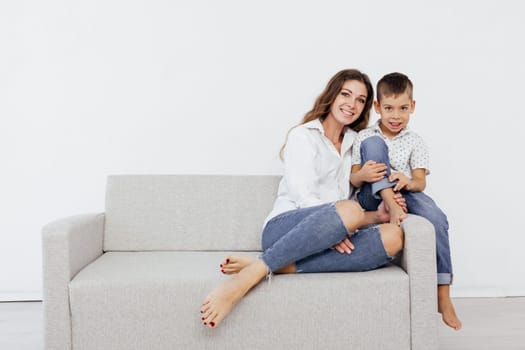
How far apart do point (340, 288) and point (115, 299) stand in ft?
2.43

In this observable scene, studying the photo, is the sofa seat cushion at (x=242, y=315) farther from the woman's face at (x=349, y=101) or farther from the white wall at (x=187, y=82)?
the white wall at (x=187, y=82)

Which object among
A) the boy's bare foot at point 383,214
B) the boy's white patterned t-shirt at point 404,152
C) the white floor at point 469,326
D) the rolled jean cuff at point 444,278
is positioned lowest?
the white floor at point 469,326

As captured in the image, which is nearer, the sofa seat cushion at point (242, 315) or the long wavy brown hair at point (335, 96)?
the sofa seat cushion at point (242, 315)

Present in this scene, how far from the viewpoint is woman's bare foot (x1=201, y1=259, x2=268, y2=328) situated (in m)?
1.66

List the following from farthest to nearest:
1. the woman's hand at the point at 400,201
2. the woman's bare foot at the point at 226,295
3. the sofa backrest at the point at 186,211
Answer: the sofa backrest at the point at 186,211 → the woman's hand at the point at 400,201 → the woman's bare foot at the point at 226,295

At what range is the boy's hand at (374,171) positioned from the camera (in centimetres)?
196

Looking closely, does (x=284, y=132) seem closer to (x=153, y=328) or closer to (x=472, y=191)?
(x=472, y=191)

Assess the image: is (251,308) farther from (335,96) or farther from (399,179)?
(335,96)

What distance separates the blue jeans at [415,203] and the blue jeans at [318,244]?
0.21m

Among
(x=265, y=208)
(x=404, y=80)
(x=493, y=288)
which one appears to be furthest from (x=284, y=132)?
(x=493, y=288)

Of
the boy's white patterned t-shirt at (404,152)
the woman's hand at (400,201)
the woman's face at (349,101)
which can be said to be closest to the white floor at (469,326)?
the woman's hand at (400,201)

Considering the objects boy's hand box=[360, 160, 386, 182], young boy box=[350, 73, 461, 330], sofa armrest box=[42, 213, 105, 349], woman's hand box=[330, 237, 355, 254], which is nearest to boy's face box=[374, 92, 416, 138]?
young boy box=[350, 73, 461, 330]

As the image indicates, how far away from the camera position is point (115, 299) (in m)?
1.75

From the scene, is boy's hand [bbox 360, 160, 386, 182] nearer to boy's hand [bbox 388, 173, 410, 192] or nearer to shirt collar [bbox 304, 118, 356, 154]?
boy's hand [bbox 388, 173, 410, 192]
